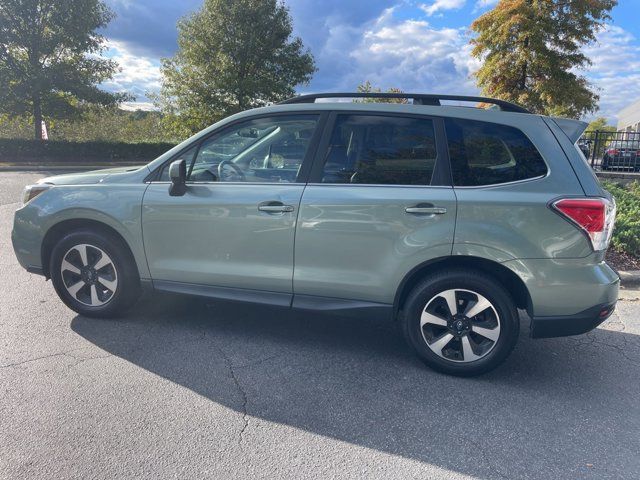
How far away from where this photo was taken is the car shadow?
267cm

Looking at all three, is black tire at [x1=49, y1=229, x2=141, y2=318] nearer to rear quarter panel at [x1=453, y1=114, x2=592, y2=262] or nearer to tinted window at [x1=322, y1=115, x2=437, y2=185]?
tinted window at [x1=322, y1=115, x2=437, y2=185]

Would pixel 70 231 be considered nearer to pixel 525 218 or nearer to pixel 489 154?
pixel 489 154

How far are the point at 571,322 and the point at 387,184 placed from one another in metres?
1.49

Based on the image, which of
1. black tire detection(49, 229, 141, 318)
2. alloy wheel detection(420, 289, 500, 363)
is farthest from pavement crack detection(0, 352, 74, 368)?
alloy wheel detection(420, 289, 500, 363)

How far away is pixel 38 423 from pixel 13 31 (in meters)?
23.8

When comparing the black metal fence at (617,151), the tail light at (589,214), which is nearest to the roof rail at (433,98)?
the tail light at (589,214)

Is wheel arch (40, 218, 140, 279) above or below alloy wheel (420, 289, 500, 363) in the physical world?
above

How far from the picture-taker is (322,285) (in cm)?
356

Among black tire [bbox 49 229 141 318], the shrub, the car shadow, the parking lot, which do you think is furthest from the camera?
the shrub

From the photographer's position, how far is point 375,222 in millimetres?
Answer: 3369

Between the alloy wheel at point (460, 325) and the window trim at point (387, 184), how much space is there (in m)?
0.76

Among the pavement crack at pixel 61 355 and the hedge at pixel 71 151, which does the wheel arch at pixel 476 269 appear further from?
the hedge at pixel 71 151

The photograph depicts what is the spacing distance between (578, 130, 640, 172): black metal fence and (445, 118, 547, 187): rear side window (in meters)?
11.1

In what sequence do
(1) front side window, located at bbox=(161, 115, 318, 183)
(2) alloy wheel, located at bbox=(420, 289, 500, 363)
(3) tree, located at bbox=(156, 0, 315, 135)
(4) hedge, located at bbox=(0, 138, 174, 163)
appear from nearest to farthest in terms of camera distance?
(2) alloy wheel, located at bbox=(420, 289, 500, 363)
(1) front side window, located at bbox=(161, 115, 318, 183)
(4) hedge, located at bbox=(0, 138, 174, 163)
(3) tree, located at bbox=(156, 0, 315, 135)
